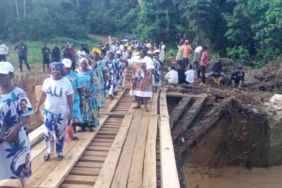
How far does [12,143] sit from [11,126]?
0.55 ft

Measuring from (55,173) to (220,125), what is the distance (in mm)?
6931

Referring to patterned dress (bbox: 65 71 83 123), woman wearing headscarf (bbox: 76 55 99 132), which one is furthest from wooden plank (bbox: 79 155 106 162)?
woman wearing headscarf (bbox: 76 55 99 132)

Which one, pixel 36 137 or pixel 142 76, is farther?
pixel 142 76

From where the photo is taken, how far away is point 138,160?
4.96 m

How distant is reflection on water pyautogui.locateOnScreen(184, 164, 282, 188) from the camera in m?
10.7

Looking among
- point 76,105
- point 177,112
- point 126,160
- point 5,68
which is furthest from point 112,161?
point 177,112

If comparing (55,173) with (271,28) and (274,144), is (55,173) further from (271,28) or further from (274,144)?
(271,28)

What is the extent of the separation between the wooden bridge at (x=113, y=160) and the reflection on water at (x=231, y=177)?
412 centimetres

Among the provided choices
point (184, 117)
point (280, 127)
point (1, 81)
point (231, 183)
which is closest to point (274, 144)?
point (280, 127)

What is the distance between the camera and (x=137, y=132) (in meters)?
6.49

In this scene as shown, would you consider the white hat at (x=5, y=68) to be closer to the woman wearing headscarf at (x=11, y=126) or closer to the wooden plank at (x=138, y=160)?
the woman wearing headscarf at (x=11, y=126)

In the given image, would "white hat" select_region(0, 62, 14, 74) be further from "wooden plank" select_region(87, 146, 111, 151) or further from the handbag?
"wooden plank" select_region(87, 146, 111, 151)

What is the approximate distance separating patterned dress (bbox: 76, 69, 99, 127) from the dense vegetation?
13.9 metres

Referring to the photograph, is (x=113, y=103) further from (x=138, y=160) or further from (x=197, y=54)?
(x=197, y=54)
